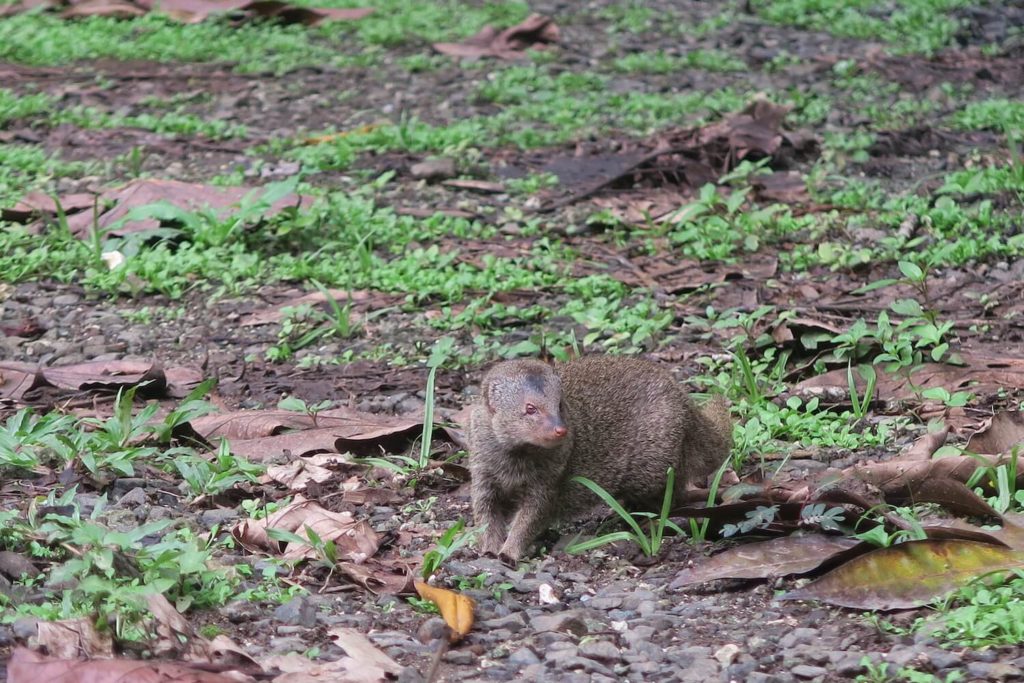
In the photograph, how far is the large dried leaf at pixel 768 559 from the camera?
3.96 m

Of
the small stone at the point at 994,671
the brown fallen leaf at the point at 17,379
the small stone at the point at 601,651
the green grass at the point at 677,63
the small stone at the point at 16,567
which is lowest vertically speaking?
the green grass at the point at 677,63

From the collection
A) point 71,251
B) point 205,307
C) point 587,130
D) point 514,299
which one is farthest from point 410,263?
point 587,130

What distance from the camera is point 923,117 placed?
9484 millimetres

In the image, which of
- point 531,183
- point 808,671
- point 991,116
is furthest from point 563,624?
point 991,116

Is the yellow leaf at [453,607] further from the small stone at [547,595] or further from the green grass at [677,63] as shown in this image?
the green grass at [677,63]

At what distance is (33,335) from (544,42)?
6.48m

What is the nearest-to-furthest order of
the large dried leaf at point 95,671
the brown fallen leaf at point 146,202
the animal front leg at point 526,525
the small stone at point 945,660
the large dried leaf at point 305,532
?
the large dried leaf at point 95,671, the small stone at point 945,660, the large dried leaf at point 305,532, the animal front leg at point 526,525, the brown fallen leaf at point 146,202

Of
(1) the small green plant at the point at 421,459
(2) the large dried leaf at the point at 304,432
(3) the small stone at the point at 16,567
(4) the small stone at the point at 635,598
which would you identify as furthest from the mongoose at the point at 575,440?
(3) the small stone at the point at 16,567

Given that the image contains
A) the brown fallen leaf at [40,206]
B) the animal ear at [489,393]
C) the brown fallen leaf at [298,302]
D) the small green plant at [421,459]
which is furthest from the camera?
the brown fallen leaf at [40,206]

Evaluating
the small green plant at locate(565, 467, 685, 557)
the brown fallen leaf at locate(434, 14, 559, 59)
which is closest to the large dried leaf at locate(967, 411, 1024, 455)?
the small green plant at locate(565, 467, 685, 557)

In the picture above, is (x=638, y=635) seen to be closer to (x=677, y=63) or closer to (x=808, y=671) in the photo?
(x=808, y=671)

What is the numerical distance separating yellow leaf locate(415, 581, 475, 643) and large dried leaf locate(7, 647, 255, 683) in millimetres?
688

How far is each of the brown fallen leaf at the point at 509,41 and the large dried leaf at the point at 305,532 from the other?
25.0ft

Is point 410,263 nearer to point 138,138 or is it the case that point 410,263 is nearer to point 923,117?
point 138,138
